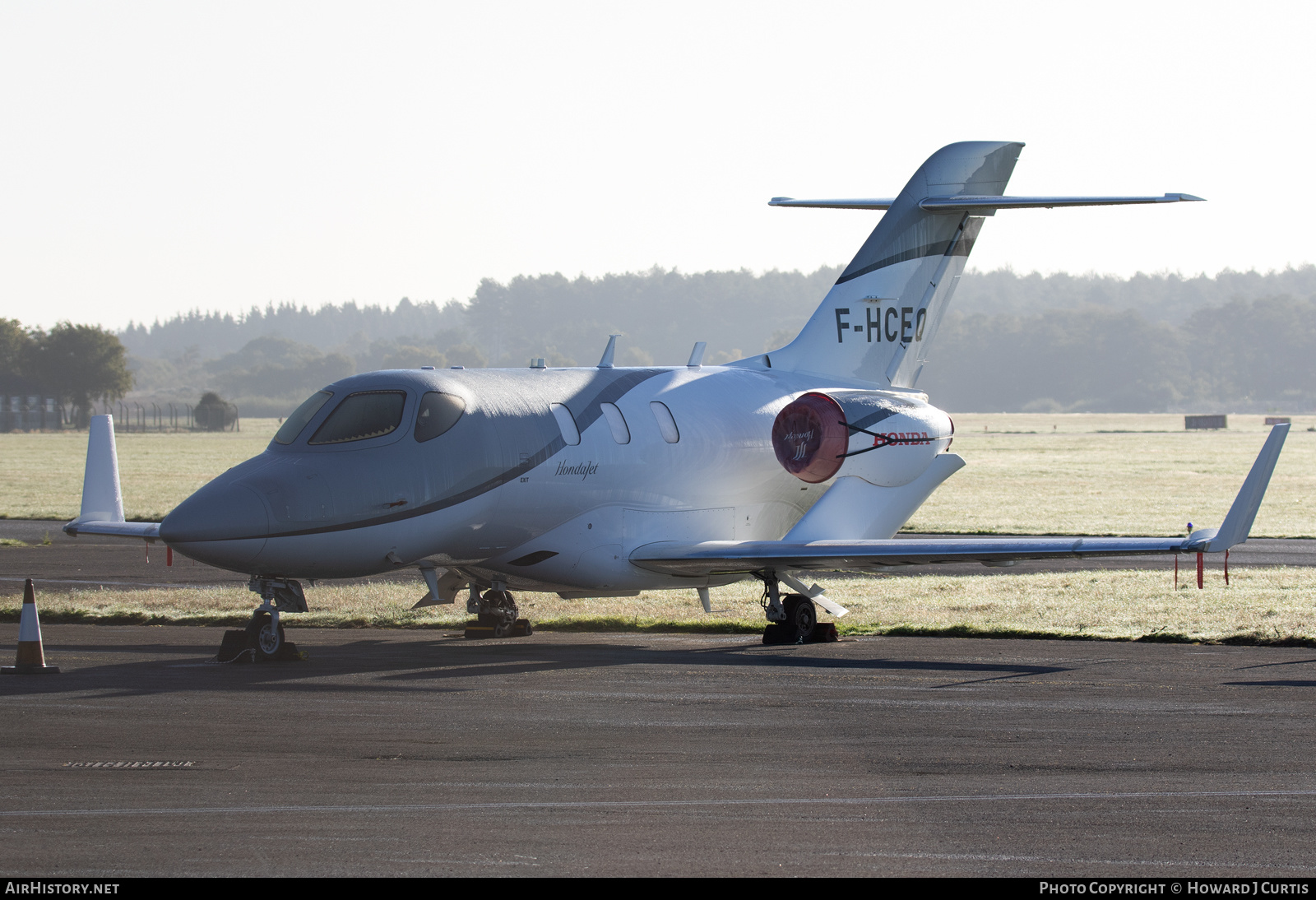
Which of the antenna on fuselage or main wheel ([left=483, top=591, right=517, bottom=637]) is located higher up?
the antenna on fuselage

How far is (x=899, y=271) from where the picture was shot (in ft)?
75.9

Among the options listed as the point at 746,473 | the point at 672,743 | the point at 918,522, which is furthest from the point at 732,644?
the point at 918,522

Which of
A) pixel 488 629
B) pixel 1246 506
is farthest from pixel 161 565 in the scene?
pixel 1246 506

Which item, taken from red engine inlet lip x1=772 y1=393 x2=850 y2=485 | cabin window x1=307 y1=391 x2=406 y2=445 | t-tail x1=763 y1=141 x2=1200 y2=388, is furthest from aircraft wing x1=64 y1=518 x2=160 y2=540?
t-tail x1=763 y1=141 x2=1200 y2=388

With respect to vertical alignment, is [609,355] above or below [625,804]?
above

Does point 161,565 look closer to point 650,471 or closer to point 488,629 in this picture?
point 488,629

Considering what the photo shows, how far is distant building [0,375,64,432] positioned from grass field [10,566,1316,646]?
127m

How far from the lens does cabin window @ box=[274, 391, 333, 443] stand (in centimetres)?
1662

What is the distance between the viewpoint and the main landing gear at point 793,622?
1873 cm

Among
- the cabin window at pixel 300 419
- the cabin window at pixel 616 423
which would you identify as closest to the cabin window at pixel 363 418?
the cabin window at pixel 300 419

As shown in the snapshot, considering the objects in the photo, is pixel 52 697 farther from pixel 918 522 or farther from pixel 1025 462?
pixel 1025 462

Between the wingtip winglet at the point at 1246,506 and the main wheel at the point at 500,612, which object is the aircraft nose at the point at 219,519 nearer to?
the main wheel at the point at 500,612

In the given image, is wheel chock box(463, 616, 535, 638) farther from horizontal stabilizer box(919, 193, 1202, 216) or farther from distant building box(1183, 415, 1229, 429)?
distant building box(1183, 415, 1229, 429)

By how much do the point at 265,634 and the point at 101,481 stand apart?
Answer: 5.34m
